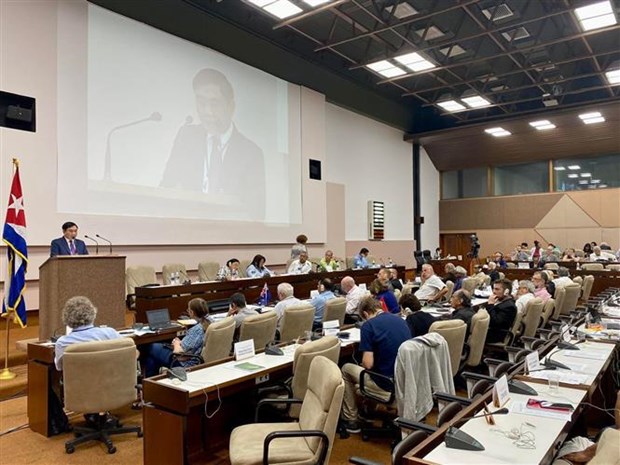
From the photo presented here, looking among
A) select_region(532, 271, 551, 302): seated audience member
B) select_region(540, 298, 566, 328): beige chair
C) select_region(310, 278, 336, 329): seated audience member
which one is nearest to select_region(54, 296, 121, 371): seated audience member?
select_region(310, 278, 336, 329): seated audience member

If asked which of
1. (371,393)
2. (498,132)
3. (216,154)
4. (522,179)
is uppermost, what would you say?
(498,132)

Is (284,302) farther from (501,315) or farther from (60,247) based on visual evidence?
(60,247)

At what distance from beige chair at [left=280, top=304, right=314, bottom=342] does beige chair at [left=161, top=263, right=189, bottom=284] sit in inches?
141

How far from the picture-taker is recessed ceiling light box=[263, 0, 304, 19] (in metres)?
7.36

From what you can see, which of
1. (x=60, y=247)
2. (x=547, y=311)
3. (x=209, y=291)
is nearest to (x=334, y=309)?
(x=209, y=291)

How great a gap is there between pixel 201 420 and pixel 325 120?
1026 cm

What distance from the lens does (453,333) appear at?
3746mm

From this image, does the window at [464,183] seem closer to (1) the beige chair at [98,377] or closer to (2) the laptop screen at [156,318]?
(2) the laptop screen at [156,318]

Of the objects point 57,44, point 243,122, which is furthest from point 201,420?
point 243,122

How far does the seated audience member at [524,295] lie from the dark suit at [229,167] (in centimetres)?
556

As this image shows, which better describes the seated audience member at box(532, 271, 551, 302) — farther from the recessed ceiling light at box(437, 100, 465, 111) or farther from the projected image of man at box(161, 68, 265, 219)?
the recessed ceiling light at box(437, 100, 465, 111)

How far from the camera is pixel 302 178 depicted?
36.3ft

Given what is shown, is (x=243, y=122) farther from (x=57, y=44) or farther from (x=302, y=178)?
(x=57, y=44)

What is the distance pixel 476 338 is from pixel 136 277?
531 cm
